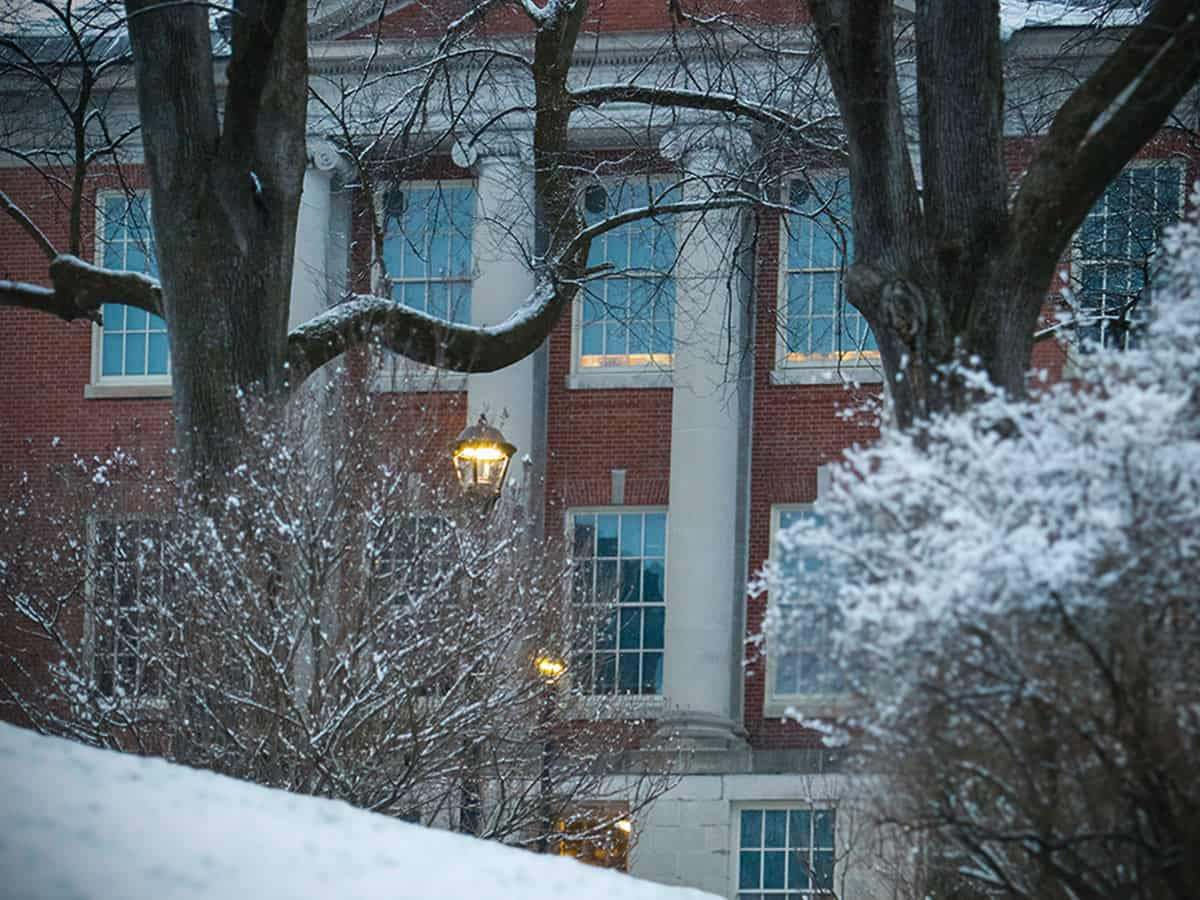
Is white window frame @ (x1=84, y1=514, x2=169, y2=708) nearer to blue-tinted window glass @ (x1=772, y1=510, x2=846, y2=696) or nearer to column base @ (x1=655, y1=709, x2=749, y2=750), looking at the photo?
blue-tinted window glass @ (x1=772, y1=510, x2=846, y2=696)

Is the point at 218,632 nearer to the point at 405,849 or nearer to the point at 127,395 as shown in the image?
the point at 405,849

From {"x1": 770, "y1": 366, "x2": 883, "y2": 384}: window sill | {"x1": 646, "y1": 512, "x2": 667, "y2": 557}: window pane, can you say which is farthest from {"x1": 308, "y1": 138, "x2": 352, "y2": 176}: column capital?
{"x1": 770, "y1": 366, "x2": 883, "y2": 384}: window sill

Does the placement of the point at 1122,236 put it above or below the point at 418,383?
above

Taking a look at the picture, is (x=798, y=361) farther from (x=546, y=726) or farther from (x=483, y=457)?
(x=546, y=726)

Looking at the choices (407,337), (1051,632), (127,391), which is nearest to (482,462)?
(407,337)

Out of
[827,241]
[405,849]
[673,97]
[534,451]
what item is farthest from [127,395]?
[405,849]

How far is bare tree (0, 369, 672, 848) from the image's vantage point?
12.3 metres

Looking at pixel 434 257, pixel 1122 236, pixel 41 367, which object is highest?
pixel 434 257

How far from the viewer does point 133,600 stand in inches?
593

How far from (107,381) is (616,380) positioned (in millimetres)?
7057

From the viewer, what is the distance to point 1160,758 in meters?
6.40

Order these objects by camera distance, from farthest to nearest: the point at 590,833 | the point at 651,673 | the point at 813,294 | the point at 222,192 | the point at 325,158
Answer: the point at 325,158, the point at 651,673, the point at 813,294, the point at 590,833, the point at 222,192

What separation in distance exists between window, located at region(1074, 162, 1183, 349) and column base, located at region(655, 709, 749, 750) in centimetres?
627

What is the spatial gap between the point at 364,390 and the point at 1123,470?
24.9ft
